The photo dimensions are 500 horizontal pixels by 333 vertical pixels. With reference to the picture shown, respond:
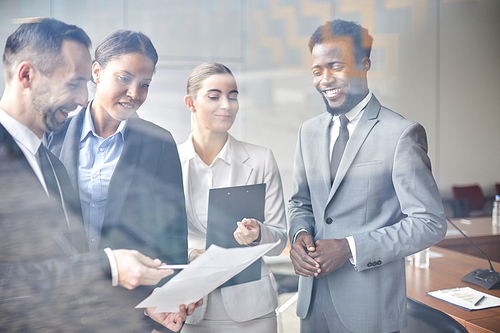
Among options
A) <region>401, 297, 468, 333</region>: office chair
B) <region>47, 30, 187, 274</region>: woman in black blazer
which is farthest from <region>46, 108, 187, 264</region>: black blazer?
<region>401, 297, 468, 333</region>: office chair

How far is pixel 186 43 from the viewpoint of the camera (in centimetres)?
140

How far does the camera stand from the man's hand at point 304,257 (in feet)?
4.91

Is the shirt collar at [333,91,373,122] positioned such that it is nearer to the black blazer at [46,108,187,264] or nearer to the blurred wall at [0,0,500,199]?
the blurred wall at [0,0,500,199]

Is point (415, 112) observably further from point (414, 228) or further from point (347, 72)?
point (414, 228)

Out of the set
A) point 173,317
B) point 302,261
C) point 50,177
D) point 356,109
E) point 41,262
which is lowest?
point 173,317

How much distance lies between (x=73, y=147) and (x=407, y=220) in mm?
1178

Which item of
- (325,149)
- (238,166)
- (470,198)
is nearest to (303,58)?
(325,149)

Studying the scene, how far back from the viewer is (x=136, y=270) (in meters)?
1.20

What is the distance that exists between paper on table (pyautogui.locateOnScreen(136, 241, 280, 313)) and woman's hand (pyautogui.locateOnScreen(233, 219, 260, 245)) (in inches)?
8.5

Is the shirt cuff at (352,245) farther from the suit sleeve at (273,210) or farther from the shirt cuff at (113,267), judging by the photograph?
the shirt cuff at (113,267)

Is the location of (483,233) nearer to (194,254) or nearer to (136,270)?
(194,254)

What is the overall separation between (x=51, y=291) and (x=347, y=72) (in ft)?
4.22

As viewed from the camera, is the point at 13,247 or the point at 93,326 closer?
the point at 13,247

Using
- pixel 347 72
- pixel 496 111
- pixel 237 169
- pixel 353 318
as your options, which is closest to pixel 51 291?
pixel 237 169
